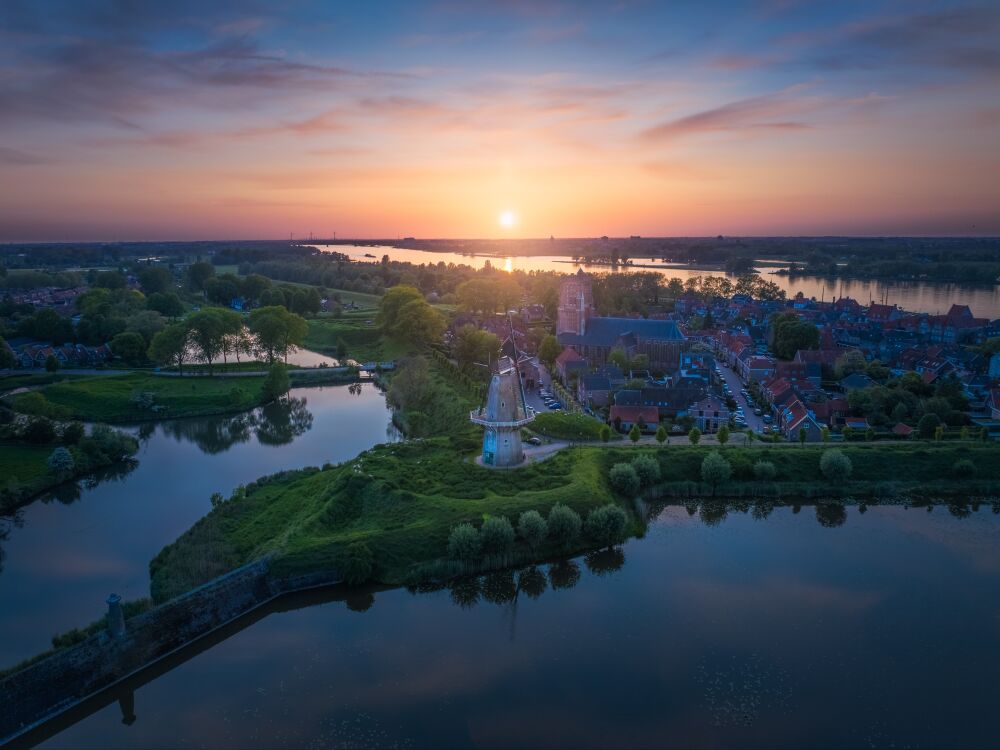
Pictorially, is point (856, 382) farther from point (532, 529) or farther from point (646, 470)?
point (532, 529)

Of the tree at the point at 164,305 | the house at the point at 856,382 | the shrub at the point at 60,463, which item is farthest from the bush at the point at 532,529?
the tree at the point at 164,305

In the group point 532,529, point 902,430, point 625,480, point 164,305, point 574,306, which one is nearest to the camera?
point 532,529

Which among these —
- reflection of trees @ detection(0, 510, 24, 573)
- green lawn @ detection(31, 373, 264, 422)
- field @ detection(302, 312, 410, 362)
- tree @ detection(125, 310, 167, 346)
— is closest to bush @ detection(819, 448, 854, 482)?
reflection of trees @ detection(0, 510, 24, 573)

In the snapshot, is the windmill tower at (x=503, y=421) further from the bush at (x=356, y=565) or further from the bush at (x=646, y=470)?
the bush at (x=356, y=565)

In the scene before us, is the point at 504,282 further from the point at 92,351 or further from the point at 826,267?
the point at 826,267

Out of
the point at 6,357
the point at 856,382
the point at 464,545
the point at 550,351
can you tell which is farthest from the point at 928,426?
the point at 6,357

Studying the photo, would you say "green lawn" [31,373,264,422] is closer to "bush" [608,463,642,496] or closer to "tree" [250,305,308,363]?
A: "tree" [250,305,308,363]

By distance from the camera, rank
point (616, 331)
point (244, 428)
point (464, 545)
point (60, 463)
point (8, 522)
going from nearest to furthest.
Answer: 1. point (464, 545)
2. point (8, 522)
3. point (60, 463)
4. point (244, 428)
5. point (616, 331)
